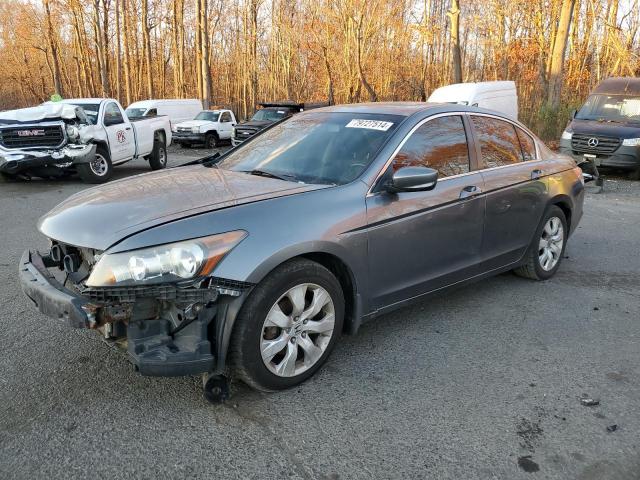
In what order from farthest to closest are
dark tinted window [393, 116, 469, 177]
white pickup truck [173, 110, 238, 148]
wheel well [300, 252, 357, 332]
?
1. white pickup truck [173, 110, 238, 148]
2. dark tinted window [393, 116, 469, 177]
3. wheel well [300, 252, 357, 332]

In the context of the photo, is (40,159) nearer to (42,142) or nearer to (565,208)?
(42,142)

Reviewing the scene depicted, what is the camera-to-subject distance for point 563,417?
2.92 m

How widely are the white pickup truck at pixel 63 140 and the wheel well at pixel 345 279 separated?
29.4ft

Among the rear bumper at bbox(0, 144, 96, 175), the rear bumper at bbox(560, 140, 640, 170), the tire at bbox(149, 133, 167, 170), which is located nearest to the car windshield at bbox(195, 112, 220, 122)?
the tire at bbox(149, 133, 167, 170)

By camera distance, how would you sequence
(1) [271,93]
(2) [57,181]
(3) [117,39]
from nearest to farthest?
(2) [57,181] < (3) [117,39] < (1) [271,93]

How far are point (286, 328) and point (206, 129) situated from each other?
66.2 feet

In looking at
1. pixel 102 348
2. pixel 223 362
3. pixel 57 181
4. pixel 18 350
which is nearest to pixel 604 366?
pixel 223 362

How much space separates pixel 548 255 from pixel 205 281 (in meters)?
3.72

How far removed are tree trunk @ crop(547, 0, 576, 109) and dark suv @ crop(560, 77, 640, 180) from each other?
4.99 metres

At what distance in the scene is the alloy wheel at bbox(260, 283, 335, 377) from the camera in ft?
9.70

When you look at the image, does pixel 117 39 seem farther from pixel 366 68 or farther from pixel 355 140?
pixel 355 140

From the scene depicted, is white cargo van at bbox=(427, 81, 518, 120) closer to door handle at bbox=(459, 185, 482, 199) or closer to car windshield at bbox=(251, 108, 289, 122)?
car windshield at bbox=(251, 108, 289, 122)

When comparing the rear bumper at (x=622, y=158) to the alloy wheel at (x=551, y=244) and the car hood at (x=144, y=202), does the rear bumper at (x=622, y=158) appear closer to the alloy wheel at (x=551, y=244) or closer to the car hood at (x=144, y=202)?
the alloy wheel at (x=551, y=244)

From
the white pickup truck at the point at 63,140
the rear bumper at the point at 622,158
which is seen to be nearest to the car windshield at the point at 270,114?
the white pickup truck at the point at 63,140
